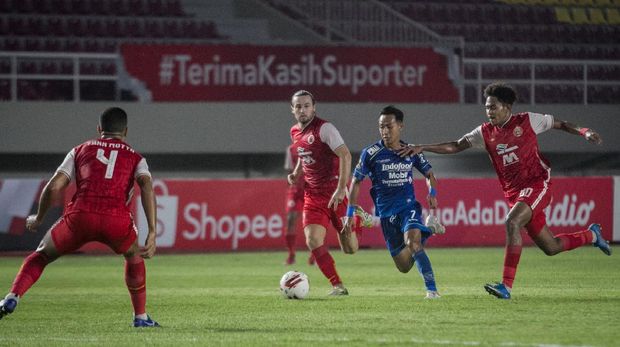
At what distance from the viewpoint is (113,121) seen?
8758 millimetres

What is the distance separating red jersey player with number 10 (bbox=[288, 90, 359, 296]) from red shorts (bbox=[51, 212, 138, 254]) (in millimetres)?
3474

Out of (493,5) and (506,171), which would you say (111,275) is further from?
(493,5)

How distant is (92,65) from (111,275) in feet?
33.0

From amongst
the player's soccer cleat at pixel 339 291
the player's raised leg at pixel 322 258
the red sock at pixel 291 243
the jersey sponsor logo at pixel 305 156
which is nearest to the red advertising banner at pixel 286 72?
the red sock at pixel 291 243

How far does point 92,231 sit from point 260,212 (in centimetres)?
1341

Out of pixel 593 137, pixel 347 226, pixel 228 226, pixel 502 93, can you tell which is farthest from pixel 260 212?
pixel 593 137

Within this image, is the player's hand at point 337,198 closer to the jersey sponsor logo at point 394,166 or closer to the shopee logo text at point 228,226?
the jersey sponsor logo at point 394,166

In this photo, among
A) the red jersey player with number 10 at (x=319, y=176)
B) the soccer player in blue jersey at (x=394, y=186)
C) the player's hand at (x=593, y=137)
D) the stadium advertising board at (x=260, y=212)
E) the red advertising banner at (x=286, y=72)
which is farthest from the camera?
the red advertising banner at (x=286, y=72)

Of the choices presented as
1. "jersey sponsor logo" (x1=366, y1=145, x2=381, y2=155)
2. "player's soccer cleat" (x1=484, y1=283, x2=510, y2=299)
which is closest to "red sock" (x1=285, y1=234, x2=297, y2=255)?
"jersey sponsor logo" (x1=366, y1=145, x2=381, y2=155)

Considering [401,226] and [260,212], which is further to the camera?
[260,212]

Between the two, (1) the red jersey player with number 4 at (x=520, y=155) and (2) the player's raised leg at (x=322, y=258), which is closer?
(1) the red jersey player with number 4 at (x=520, y=155)

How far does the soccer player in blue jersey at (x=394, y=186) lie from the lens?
11.3m

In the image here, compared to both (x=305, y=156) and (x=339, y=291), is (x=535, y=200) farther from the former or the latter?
(x=305, y=156)

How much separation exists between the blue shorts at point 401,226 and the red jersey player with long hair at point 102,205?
3.39 meters
